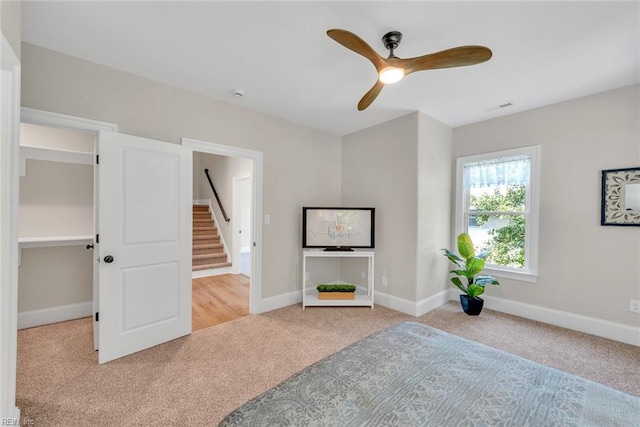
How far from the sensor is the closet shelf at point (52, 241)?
276 cm

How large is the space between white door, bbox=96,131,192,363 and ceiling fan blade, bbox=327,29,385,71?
1899mm

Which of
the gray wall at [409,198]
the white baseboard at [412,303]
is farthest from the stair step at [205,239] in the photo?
the white baseboard at [412,303]

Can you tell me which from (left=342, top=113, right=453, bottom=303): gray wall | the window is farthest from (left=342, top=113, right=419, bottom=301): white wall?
the window

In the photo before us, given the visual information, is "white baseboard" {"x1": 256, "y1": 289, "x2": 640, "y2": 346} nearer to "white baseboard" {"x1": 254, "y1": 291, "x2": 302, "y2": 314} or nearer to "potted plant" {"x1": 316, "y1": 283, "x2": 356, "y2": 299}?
"white baseboard" {"x1": 254, "y1": 291, "x2": 302, "y2": 314}

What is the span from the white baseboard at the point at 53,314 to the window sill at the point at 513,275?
507 cm

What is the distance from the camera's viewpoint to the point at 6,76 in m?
1.42

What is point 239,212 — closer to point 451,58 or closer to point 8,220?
point 8,220

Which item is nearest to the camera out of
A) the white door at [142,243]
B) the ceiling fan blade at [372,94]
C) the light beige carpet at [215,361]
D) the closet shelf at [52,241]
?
the light beige carpet at [215,361]

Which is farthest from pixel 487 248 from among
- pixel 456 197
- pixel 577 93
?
pixel 577 93

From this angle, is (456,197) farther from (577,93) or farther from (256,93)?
(256,93)

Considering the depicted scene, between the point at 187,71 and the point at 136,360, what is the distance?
2.58m

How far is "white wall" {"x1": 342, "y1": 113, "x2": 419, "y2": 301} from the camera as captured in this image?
333 centimetres

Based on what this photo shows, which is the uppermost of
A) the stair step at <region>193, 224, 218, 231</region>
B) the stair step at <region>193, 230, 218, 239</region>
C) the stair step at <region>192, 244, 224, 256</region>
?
the stair step at <region>193, 224, 218, 231</region>

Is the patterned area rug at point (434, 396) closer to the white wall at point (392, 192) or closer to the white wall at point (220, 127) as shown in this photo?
the white wall at point (392, 192)
